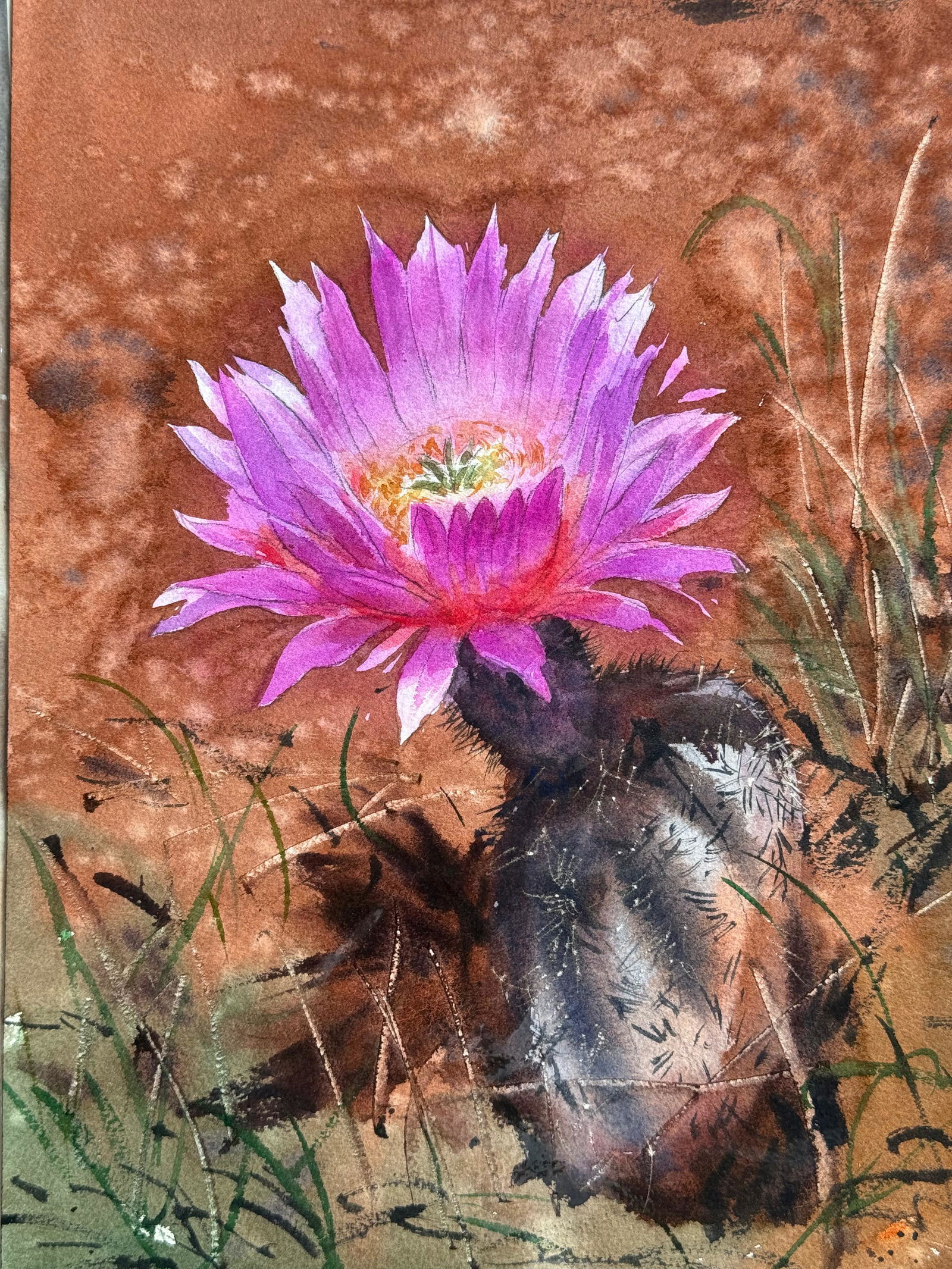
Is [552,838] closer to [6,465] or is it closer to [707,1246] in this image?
[707,1246]

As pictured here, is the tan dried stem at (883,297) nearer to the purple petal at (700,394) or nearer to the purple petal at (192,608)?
the purple petal at (700,394)

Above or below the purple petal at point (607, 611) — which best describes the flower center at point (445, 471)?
above

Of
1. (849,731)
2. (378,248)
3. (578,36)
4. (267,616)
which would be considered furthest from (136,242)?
(849,731)

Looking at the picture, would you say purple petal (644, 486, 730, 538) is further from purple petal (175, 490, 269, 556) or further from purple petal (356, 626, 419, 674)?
purple petal (175, 490, 269, 556)

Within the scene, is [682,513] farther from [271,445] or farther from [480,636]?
[271,445]

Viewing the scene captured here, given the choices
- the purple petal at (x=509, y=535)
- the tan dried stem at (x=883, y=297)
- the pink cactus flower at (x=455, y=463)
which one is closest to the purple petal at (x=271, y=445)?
the pink cactus flower at (x=455, y=463)
